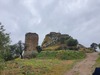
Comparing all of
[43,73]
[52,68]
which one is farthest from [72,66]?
[43,73]

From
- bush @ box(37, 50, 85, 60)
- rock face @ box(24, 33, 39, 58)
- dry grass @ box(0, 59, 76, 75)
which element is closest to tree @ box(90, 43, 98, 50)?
rock face @ box(24, 33, 39, 58)

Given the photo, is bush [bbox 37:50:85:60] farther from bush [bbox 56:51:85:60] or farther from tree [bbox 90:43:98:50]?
tree [bbox 90:43:98:50]

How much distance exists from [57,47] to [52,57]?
727 centimetres

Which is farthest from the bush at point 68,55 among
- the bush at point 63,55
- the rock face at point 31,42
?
the rock face at point 31,42

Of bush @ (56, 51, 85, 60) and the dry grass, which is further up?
bush @ (56, 51, 85, 60)

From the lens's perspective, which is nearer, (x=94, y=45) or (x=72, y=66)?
(x=72, y=66)

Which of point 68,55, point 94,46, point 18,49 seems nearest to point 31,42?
point 18,49

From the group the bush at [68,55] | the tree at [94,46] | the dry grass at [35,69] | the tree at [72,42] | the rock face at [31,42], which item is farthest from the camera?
the tree at [94,46]

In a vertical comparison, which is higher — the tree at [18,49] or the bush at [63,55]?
the tree at [18,49]

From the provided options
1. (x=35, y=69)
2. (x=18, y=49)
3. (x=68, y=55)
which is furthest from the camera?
(x=18, y=49)

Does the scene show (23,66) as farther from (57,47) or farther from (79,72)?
(57,47)

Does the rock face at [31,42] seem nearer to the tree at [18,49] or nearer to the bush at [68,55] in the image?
the tree at [18,49]

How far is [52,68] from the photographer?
29.2 m

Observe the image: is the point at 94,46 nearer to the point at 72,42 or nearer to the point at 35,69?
the point at 72,42
